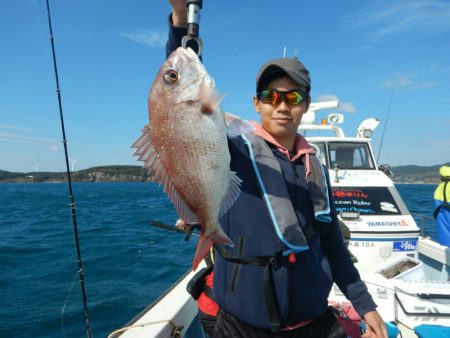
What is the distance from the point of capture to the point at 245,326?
1.80 meters

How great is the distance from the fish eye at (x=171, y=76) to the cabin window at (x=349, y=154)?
257 inches

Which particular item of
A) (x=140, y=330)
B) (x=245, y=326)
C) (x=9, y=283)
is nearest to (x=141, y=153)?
(x=245, y=326)

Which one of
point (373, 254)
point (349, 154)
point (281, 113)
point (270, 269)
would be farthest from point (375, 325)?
point (349, 154)

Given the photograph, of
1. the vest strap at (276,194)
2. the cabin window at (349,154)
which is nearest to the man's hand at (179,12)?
the vest strap at (276,194)

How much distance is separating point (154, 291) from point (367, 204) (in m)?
4.98

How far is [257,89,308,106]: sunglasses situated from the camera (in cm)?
184

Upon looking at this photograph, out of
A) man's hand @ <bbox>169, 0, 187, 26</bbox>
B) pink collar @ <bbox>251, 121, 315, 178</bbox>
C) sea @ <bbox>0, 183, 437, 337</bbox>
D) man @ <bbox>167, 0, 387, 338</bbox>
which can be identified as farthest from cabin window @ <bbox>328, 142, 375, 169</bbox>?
man's hand @ <bbox>169, 0, 187, 26</bbox>

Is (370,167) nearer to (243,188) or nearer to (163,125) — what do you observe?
(243,188)

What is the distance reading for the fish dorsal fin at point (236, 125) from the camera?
1.51 meters

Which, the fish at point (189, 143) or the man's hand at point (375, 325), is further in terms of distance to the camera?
the man's hand at point (375, 325)

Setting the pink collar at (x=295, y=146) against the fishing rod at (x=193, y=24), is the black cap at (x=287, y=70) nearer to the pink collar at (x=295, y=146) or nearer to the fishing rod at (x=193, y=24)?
the pink collar at (x=295, y=146)

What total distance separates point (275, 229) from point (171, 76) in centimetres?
99

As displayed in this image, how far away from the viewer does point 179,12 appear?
1745mm

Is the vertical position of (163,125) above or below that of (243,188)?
above
